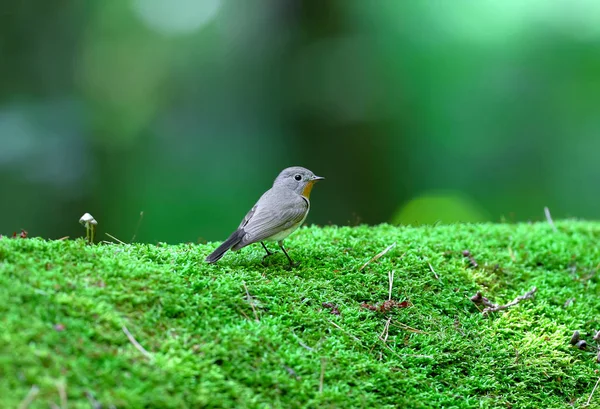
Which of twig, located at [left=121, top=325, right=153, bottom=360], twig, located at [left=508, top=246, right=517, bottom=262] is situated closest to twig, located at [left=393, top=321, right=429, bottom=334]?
twig, located at [left=121, top=325, right=153, bottom=360]

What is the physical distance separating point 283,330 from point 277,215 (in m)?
1.20

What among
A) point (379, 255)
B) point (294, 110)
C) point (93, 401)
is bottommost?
point (93, 401)

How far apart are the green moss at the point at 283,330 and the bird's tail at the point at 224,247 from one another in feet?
0.28

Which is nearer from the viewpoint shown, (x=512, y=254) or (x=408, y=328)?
(x=408, y=328)

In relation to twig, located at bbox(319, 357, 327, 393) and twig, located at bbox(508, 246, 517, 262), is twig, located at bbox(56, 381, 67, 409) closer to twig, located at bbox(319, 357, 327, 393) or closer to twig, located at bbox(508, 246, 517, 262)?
twig, located at bbox(319, 357, 327, 393)

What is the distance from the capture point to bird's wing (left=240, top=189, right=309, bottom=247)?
11.5 feet

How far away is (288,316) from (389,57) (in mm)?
9151

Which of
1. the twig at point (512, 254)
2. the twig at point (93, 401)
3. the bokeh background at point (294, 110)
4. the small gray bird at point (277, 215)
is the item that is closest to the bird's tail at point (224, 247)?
the small gray bird at point (277, 215)

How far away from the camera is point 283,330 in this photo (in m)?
2.65

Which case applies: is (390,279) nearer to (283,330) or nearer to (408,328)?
(408,328)

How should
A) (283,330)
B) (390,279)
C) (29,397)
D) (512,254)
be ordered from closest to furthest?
(29,397) < (283,330) < (390,279) < (512,254)

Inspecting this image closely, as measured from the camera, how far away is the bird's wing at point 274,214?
138 inches

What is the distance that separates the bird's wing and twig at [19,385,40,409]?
1750mm

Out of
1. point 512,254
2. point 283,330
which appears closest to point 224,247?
point 283,330
